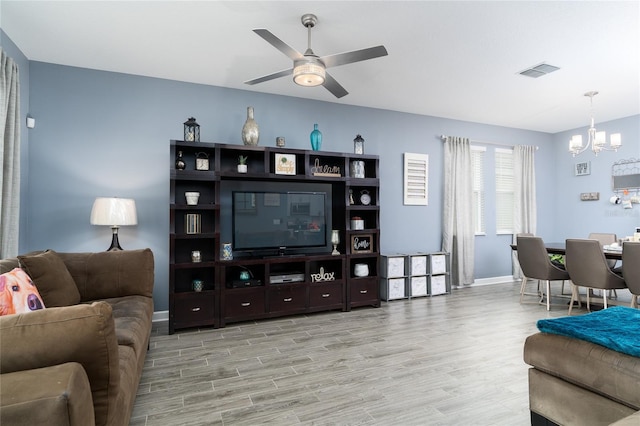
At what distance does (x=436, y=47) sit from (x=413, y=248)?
10.3 ft

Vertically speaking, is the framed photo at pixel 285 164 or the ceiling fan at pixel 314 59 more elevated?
the ceiling fan at pixel 314 59

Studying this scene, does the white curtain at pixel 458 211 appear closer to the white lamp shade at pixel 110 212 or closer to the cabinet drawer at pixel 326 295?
the cabinet drawer at pixel 326 295

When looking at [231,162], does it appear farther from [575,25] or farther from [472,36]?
[575,25]

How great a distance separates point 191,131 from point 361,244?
2.58 metres

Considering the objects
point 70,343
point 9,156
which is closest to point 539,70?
point 70,343

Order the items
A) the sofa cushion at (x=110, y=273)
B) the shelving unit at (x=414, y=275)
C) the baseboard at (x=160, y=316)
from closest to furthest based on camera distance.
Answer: the sofa cushion at (x=110, y=273) → the baseboard at (x=160, y=316) → the shelving unit at (x=414, y=275)

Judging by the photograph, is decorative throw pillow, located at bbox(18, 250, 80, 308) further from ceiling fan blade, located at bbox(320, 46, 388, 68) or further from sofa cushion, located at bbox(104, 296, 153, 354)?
ceiling fan blade, located at bbox(320, 46, 388, 68)

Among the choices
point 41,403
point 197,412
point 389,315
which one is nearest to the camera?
point 41,403

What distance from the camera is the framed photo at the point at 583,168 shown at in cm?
638

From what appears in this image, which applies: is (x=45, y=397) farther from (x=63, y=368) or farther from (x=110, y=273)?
(x=110, y=273)

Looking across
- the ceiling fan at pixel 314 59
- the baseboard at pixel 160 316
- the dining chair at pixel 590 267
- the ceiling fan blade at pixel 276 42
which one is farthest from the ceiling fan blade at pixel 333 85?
the dining chair at pixel 590 267

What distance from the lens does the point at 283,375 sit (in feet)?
8.54

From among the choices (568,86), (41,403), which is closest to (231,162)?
(41,403)

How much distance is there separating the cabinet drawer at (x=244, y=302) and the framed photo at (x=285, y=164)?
1425 mm
